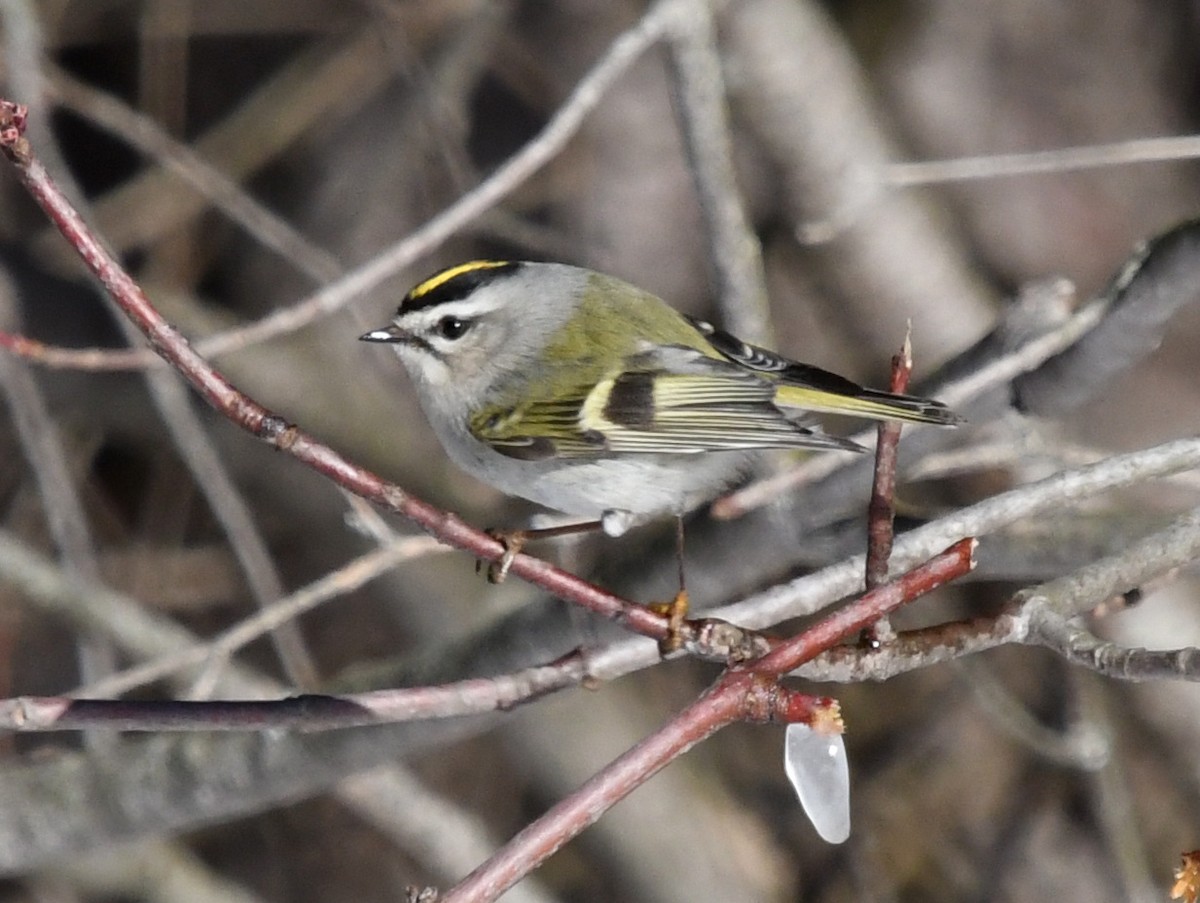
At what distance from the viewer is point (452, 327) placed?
7.65 feet

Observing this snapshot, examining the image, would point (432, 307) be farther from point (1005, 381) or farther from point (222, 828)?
point (222, 828)

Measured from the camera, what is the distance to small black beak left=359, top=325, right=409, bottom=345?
2191mm

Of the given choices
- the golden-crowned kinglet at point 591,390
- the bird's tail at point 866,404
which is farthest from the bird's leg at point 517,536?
the bird's tail at point 866,404

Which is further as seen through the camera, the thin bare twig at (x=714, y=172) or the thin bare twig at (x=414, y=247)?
the thin bare twig at (x=714, y=172)

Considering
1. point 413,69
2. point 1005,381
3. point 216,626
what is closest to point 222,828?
point 216,626

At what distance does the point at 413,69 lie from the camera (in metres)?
3.49

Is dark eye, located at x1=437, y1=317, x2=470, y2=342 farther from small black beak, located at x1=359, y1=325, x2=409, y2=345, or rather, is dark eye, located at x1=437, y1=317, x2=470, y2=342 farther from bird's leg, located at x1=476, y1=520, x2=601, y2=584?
bird's leg, located at x1=476, y1=520, x2=601, y2=584

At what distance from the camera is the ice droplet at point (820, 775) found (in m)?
1.19

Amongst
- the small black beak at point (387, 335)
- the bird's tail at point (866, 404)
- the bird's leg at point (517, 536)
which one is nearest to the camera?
the bird's leg at point (517, 536)

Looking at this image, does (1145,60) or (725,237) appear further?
(1145,60)

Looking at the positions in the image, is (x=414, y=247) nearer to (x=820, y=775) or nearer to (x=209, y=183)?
(x=209, y=183)

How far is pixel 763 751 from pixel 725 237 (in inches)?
92.4

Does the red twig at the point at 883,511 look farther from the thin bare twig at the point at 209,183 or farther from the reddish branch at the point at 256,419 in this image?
the thin bare twig at the point at 209,183

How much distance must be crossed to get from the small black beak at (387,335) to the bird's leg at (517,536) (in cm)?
41
